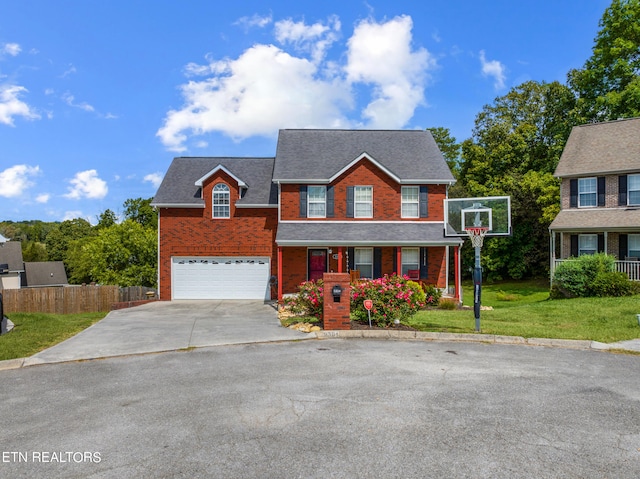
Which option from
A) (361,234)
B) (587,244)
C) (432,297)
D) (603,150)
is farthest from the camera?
(603,150)

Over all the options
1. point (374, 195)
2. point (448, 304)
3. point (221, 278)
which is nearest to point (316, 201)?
point (374, 195)

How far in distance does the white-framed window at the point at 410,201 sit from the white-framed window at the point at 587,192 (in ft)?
32.3

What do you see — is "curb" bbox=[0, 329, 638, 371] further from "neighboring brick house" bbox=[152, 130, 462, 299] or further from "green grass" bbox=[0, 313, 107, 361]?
"neighboring brick house" bbox=[152, 130, 462, 299]

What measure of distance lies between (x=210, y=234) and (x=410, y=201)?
10381mm

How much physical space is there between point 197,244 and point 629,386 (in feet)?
64.0

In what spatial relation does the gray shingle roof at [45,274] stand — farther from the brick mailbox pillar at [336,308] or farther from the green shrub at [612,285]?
the green shrub at [612,285]

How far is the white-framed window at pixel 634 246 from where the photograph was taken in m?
22.8

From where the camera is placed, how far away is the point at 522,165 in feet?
118

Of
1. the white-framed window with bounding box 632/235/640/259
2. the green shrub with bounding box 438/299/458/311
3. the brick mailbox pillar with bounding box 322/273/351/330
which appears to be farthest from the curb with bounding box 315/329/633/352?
the white-framed window with bounding box 632/235/640/259

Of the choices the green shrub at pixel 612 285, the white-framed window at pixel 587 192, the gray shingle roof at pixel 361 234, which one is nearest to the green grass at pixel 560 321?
the green shrub at pixel 612 285

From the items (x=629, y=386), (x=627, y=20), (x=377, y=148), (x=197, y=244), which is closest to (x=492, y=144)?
(x=627, y=20)

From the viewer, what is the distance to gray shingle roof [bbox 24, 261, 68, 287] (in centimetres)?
5634

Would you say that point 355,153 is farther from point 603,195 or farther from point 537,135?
point 537,135

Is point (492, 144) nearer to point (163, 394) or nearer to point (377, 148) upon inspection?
point (377, 148)
